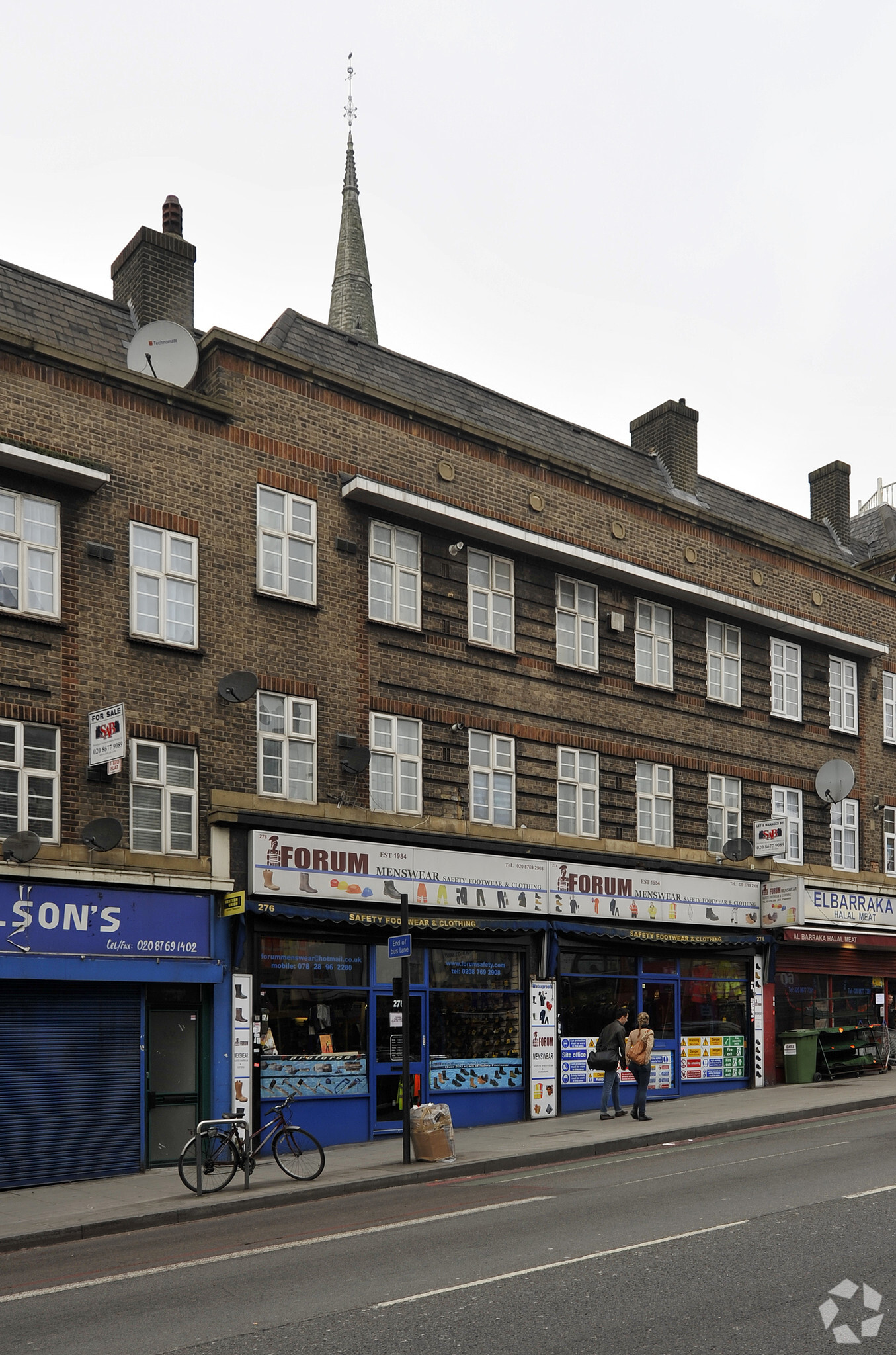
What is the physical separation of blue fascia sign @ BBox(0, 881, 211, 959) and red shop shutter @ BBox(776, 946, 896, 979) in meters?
13.6

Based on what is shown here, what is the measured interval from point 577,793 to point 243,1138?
1020 cm

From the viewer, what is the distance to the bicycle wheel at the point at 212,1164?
48.6 ft

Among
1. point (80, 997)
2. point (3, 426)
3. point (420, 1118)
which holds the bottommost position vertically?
point (420, 1118)

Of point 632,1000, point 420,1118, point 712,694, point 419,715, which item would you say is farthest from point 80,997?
point 712,694

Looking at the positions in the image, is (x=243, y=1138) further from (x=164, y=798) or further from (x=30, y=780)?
(x=30, y=780)

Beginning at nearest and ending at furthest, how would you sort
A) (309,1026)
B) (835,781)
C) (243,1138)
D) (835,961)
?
(243,1138)
(309,1026)
(835,961)
(835,781)

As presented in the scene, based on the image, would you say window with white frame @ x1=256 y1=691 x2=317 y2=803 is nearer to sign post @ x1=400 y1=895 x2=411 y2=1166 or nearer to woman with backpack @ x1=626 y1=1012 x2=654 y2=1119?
sign post @ x1=400 y1=895 x2=411 y2=1166

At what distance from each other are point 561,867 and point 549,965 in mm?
1664

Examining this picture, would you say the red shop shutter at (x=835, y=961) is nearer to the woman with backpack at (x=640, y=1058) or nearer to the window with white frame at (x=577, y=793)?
the window with white frame at (x=577, y=793)

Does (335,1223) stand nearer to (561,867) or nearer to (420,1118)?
(420,1118)

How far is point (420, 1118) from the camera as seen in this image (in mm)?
16922

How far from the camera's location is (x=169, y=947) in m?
17.5

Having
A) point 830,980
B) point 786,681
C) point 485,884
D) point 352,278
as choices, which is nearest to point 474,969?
point 485,884

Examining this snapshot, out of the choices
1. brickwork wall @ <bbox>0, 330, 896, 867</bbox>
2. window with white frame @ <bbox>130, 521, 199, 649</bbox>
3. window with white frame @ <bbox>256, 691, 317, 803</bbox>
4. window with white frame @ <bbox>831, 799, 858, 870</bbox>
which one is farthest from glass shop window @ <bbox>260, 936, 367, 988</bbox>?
window with white frame @ <bbox>831, 799, 858, 870</bbox>
